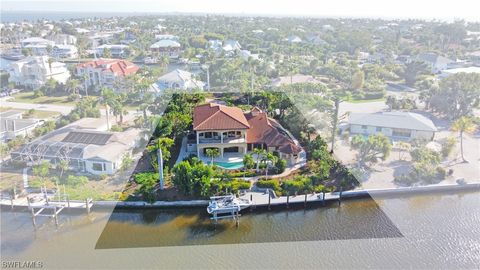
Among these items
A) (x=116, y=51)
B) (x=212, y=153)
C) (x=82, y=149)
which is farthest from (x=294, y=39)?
(x=82, y=149)

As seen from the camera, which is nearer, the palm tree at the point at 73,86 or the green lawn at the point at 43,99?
the green lawn at the point at 43,99

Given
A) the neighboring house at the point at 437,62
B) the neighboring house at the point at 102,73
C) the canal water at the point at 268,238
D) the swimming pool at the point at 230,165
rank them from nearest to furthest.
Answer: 1. the canal water at the point at 268,238
2. the swimming pool at the point at 230,165
3. the neighboring house at the point at 102,73
4. the neighboring house at the point at 437,62

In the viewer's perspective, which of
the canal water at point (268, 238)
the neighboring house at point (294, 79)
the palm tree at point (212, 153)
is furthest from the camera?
the neighboring house at point (294, 79)

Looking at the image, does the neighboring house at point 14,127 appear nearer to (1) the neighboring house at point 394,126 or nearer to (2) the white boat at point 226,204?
(2) the white boat at point 226,204

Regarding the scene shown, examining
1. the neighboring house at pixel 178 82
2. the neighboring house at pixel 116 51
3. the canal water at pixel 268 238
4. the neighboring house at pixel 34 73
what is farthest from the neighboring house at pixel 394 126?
the neighboring house at pixel 116 51

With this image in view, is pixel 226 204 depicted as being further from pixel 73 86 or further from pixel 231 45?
pixel 231 45

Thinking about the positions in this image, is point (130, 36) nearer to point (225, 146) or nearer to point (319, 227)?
point (225, 146)

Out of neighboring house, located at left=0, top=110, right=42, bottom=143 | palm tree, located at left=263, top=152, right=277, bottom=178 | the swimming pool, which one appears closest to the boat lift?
palm tree, located at left=263, top=152, right=277, bottom=178
